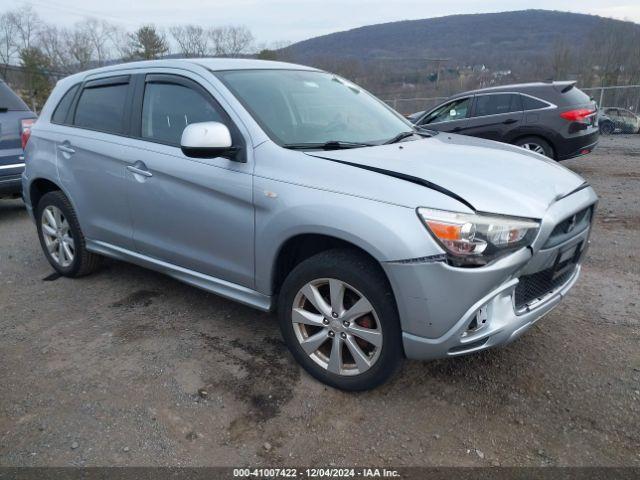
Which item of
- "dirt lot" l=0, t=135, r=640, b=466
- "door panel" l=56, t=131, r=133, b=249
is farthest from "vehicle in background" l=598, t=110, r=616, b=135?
"door panel" l=56, t=131, r=133, b=249

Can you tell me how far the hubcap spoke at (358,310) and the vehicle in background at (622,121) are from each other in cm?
1977

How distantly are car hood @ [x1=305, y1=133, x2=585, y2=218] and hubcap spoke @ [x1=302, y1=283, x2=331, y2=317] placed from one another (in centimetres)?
69

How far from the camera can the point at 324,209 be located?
250 centimetres

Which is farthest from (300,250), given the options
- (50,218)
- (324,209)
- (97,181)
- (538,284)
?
(50,218)

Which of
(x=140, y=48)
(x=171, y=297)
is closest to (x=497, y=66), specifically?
(x=140, y=48)

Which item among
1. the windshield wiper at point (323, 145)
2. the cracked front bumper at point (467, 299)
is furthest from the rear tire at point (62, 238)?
the cracked front bumper at point (467, 299)

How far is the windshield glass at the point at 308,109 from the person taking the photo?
3.02 m

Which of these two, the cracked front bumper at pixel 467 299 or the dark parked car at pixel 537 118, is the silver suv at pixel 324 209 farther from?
the dark parked car at pixel 537 118

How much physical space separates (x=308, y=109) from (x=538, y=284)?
1.77 meters

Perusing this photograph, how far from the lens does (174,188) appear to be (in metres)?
3.20

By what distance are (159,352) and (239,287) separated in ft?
2.30

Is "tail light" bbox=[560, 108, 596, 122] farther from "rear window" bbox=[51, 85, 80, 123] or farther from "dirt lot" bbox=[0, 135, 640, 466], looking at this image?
"rear window" bbox=[51, 85, 80, 123]

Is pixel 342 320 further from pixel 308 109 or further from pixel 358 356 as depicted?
pixel 308 109

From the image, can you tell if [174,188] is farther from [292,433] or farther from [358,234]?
[292,433]
